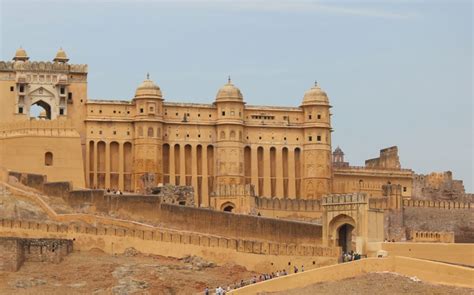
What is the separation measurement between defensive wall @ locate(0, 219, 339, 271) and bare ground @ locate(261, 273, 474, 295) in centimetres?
903

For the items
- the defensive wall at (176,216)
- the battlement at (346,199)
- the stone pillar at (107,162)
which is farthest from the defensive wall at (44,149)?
the battlement at (346,199)

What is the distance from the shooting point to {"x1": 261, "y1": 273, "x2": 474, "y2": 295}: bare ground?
5231 cm

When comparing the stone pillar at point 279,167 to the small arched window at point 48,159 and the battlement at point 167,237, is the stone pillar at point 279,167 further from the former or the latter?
the battlement at point 167,237

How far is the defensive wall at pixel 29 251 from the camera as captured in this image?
60312 mm

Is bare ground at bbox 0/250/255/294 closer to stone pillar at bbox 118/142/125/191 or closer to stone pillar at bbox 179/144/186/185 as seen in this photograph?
stone pillar at bbox 118/142/125/191

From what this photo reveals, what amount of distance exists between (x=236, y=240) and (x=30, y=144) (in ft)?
59.3

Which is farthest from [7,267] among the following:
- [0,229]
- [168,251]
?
[168,251]

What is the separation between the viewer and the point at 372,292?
174ft

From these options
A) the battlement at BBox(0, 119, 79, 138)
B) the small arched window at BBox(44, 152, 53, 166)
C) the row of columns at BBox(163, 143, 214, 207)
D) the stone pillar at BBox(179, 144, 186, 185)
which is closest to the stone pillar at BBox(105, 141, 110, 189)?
the battlement at BBox(0, 119, 79, 138)

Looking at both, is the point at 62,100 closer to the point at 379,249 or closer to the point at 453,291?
the point at 379,249

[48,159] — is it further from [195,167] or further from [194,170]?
[195,167]

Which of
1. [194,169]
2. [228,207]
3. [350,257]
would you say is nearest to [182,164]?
[194,169]

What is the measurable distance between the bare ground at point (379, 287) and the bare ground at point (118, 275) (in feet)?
23.5

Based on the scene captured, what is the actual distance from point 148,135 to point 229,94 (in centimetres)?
607
